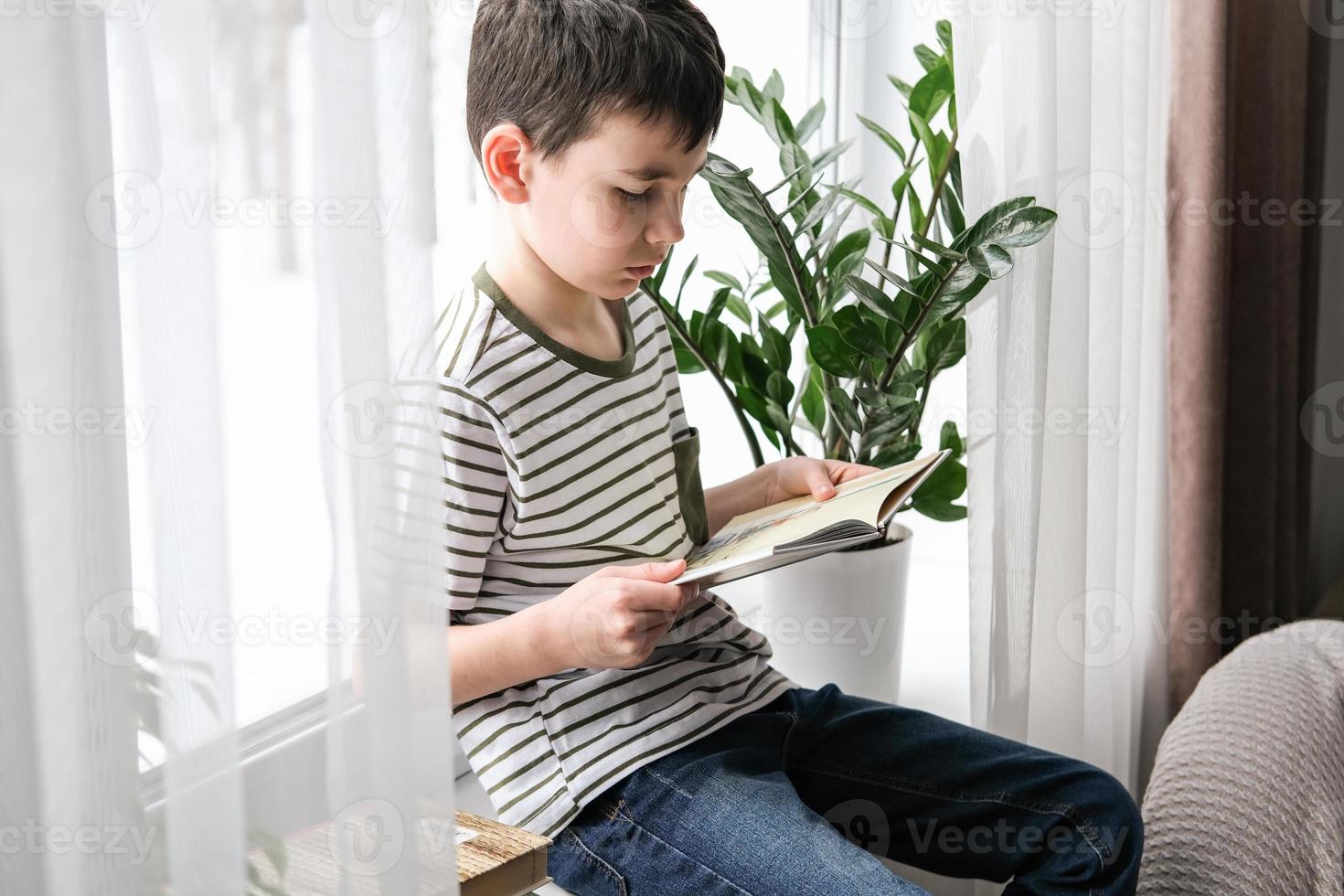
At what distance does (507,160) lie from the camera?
0.81 metres

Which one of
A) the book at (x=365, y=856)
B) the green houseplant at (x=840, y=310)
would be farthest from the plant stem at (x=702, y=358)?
the book at (x=365, y=856)

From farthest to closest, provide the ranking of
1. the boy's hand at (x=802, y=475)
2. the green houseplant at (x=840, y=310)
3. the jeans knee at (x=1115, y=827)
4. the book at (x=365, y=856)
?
1. the green houseplant at (x=840, y=310)
2. the boy's hand at (x=802, y=475)
3. the jeans knee at (x=1115, y=827)
4. the book at (x=365, y=856)

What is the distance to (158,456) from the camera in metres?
0.49

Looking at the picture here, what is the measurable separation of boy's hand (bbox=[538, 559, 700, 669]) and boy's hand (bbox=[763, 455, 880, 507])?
263 millimetres

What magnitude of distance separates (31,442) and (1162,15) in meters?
1.38

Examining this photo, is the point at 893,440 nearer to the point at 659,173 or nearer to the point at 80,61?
the point at 659,173

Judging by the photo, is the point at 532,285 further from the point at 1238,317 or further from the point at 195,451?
the point at 1238,317

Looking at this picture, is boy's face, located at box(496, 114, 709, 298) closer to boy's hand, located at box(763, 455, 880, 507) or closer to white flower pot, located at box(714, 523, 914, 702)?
boy's hand, located at box(763, 455, 880, 507)

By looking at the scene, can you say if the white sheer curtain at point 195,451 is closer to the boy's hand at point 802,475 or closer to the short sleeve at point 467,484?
the short sleeve at point 467,484

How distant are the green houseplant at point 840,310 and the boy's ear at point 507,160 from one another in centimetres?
34

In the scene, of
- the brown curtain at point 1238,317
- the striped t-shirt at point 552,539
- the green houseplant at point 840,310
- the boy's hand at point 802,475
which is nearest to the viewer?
the striped t-shirt at point 552,539

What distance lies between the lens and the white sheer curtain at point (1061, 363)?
1086 millimetres

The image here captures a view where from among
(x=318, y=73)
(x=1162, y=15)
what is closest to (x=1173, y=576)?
(x=1162, y=15)

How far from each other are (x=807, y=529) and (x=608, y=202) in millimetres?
268
